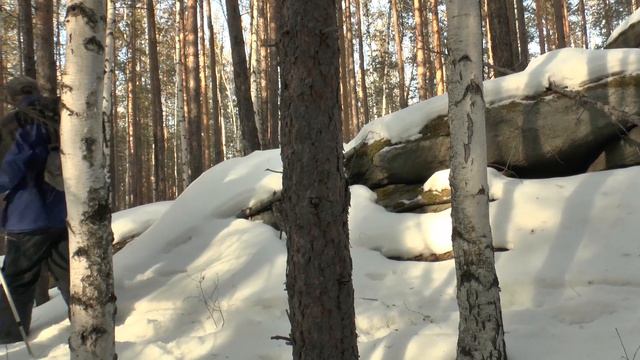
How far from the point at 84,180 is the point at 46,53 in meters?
3.74

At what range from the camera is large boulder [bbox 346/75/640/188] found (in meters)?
5.14

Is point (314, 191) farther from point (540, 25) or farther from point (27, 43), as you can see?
point (540, 25)

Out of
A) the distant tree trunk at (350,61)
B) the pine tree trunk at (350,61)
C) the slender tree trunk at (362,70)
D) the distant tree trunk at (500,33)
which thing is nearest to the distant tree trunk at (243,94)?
the distant tree trunk at (500,33)

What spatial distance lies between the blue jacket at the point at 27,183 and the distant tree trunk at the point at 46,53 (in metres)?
1.79

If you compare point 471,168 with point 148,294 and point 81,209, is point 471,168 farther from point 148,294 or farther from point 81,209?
point 148,294

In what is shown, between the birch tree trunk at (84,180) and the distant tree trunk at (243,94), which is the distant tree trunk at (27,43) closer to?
the distant tree trunk at (243,94)

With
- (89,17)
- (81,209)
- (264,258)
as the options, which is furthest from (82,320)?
(264,258)

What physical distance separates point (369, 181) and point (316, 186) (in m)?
3.70

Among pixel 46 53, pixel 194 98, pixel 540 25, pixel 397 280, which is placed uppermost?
pixel 540 25

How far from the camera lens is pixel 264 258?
4.50 m

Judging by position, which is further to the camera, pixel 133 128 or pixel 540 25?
pixel 540 25

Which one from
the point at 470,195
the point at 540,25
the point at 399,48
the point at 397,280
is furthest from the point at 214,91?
the point at 470,195

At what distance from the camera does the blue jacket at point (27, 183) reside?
3.58m

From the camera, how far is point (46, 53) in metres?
5.54
